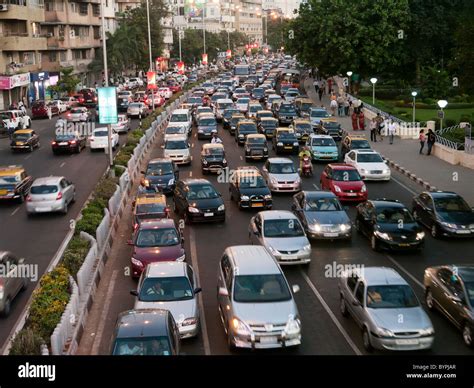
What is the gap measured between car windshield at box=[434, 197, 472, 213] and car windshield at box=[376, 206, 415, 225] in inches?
83.2

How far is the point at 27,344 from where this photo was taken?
1236 cm

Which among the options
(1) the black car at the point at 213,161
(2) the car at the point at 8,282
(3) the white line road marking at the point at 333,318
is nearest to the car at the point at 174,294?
(3) the white line road marking at the point at 333,318

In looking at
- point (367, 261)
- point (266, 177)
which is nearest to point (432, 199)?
point (367, 261)

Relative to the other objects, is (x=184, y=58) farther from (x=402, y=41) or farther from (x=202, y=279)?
(x=202, y=279)

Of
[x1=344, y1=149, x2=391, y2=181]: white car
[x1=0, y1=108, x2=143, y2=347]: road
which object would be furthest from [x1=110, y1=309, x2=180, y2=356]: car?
[x1=344, y1=149, x2=391, y2=181]: white car

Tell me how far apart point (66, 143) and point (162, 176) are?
14.7 meters

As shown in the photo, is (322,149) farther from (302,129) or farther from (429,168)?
(302,129)

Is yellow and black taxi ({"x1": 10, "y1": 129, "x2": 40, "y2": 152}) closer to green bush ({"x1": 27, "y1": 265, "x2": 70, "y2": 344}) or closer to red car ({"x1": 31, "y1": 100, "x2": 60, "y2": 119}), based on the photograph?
red car ({"x1": 31, "y1": 100, "x2": 60, "y2": 119})

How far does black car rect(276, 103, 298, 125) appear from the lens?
5408cm

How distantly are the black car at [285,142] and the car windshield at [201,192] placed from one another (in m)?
15.4

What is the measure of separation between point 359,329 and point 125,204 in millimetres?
16627

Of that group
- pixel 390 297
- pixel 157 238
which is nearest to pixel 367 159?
pixel 157 238

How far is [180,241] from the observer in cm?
2005

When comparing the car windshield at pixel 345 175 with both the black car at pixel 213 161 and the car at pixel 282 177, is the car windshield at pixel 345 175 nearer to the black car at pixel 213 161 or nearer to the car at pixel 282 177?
the car at pixel 282 177
